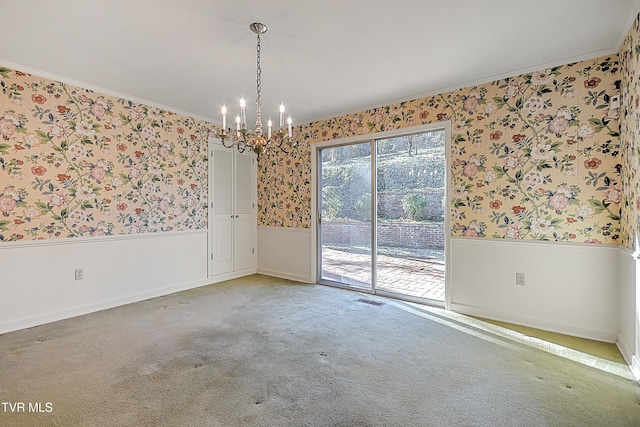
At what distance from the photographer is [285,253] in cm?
505

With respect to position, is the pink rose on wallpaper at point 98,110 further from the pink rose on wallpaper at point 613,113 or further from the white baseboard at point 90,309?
the pink rose on wallpaper at point 613,113

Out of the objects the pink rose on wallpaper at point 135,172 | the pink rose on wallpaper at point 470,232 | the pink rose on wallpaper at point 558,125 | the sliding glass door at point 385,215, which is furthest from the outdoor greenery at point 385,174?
the pink rose on wallpaper at point 135,172

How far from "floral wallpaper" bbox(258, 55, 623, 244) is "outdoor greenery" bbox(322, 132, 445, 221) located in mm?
249

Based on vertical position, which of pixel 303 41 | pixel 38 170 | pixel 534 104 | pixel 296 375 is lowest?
pixel 296 375

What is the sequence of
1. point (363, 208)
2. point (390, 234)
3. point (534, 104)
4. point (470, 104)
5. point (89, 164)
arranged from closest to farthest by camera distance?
point (534, 104) → point (470, 104) → point (89, 164) → point (390, 234) → point (363, 208)

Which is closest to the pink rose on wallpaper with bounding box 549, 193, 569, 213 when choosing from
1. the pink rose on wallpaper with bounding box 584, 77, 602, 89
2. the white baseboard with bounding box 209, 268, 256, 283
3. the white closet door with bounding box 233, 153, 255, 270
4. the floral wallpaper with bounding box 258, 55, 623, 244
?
the floral wallpaper with bounding box 258, 55, 623, 244

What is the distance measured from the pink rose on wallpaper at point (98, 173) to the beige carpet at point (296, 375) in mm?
1553

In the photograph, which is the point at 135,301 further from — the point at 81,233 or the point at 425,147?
the point at 425,147

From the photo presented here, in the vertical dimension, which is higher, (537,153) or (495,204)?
(537,153)

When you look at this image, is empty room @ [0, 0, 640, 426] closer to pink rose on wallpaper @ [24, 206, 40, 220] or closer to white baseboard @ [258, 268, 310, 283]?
pink rose on wallpaper @ [24, 206, 40, 220]

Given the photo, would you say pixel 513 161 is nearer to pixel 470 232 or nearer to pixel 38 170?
pixel 470 232

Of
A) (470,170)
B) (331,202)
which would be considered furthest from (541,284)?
(331,202)

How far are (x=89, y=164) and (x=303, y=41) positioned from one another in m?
2.81

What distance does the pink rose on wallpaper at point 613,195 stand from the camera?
2.64 m
